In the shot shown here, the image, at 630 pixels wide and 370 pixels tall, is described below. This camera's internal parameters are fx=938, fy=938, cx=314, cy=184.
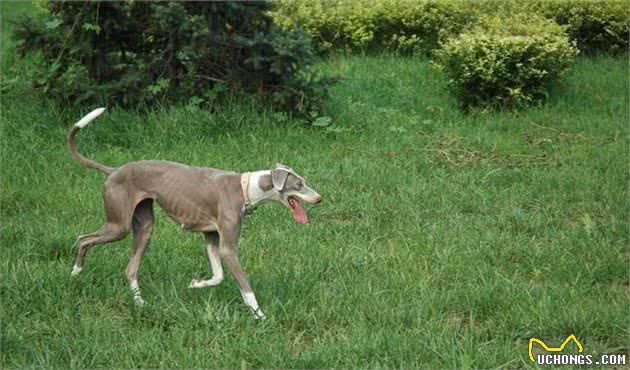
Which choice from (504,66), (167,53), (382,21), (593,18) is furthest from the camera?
(593,18)

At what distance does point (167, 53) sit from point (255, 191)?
17.0ft

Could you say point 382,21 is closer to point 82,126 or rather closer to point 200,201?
point 82,126

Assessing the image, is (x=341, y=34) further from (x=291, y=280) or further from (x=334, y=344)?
(x=334, y=344)

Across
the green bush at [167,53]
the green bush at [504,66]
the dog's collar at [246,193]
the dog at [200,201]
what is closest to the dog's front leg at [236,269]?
the dog at [200,201]

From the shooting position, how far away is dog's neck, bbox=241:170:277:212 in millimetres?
5297

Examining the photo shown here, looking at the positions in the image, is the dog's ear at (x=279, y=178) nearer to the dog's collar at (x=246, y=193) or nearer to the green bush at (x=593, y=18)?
the dog's collar at (x=246, y=193)

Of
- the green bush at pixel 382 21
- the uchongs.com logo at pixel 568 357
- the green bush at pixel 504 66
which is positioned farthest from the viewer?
the green bush at pixel 382 21

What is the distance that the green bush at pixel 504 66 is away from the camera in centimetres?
1095

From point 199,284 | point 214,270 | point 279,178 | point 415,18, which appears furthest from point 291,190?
point 415,18

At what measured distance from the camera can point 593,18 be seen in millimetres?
13992

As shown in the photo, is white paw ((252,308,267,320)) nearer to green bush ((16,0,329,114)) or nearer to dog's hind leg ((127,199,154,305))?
dog's hind leg ((127,199,154,305))

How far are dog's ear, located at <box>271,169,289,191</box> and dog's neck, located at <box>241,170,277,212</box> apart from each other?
0.20ft

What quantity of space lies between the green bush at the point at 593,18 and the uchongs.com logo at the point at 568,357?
9.57m

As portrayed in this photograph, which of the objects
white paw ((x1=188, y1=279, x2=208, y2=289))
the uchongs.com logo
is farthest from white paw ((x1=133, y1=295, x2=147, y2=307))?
the uchongs.com logo
